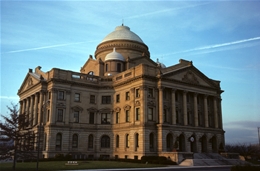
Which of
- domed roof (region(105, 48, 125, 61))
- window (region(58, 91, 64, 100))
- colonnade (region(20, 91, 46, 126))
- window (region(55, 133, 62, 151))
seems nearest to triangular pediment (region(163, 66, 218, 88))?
domed roof (region(105, 48, 125, 61))

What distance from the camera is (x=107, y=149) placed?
57.7 meters

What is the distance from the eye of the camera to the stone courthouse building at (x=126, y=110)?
52.1 metres

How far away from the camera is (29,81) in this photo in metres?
65.8

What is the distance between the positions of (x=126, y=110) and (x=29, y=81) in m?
25.4

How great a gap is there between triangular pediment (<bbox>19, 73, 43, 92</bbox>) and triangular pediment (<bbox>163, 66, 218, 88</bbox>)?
27.4 metres

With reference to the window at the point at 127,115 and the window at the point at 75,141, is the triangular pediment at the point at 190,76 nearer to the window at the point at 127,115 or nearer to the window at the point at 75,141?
the window at the point at 127,115

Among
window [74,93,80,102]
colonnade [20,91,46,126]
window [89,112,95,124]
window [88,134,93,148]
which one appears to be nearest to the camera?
colonnade [20,91,46,126]

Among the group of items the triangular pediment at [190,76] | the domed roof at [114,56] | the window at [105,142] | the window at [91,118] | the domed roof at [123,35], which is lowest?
the window at [105,142]

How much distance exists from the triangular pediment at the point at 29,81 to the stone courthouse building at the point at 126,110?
19.0 inches

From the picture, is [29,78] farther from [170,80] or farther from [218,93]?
[218,93]

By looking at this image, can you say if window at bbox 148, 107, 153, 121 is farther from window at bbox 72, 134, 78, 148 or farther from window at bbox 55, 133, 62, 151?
window at bbox 55, 133, 62, 151

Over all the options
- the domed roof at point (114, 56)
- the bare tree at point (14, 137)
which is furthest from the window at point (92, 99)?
the bare tree at point (14, 137)

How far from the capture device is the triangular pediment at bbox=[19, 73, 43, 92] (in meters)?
61.3

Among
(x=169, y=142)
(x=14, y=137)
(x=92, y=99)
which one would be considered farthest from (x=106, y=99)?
(x=14, y=137)
